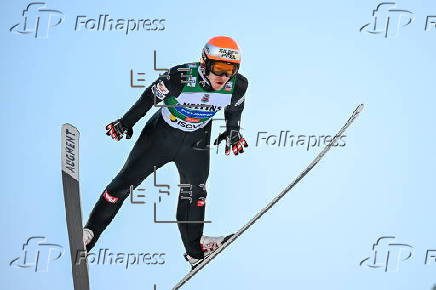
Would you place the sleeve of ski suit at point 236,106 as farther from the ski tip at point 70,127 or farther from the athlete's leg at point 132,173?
the ski tip at point 70,127

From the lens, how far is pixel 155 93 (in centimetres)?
952

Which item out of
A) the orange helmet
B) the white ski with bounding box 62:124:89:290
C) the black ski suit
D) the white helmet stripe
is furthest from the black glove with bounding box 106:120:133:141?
the white helmet stripe

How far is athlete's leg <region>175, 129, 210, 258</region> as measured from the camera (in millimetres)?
9867

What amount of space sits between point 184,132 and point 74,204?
1555mm

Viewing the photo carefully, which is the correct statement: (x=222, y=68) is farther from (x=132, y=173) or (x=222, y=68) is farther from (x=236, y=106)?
(x=132, y=173)

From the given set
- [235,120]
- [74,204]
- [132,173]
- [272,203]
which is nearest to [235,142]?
[235,120]

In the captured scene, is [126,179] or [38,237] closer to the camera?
[126,179]

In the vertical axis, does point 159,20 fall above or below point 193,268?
above

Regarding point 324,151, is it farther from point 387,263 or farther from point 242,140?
point 387,263

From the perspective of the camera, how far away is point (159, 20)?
10430 millimetres

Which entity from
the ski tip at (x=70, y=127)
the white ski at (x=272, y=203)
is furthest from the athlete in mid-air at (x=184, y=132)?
the ski tip at (x=70, y=127)

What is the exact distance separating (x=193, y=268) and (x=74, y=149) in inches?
97.0

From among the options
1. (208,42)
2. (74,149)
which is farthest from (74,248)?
(208,42)

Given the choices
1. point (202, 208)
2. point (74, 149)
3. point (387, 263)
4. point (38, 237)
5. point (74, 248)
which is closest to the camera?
point (74, 149)
